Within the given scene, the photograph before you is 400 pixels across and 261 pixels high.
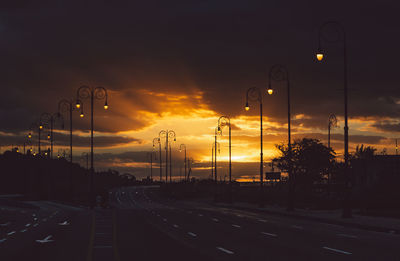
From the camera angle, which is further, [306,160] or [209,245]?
[306,160]

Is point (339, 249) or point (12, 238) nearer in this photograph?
point (339, 249)

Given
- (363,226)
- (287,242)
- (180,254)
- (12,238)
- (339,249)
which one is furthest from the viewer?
(363,226)

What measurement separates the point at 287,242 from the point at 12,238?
12405 millimetres

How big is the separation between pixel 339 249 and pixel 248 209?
35.2 m

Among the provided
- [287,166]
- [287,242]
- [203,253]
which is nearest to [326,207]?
[287,166]

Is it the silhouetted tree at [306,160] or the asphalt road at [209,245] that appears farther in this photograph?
the silhouetted tree at [306,160]

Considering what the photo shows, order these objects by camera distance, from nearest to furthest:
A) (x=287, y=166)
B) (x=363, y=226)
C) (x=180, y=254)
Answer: (x=180, y=254) < (x=363, y=226) < (x=287, y=166)

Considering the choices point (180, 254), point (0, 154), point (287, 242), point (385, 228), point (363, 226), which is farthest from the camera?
point (0, 154)

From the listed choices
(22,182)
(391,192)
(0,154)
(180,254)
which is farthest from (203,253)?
(0,154)

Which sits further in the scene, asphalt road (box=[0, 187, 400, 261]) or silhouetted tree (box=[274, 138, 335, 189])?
silhouetted tree (box=[274, 138, 335, 189])

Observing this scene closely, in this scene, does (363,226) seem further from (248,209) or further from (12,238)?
(248,209)

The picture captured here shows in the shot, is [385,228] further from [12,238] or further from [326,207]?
[326,207]

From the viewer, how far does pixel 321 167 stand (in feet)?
192

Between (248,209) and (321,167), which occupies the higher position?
(321,167)
